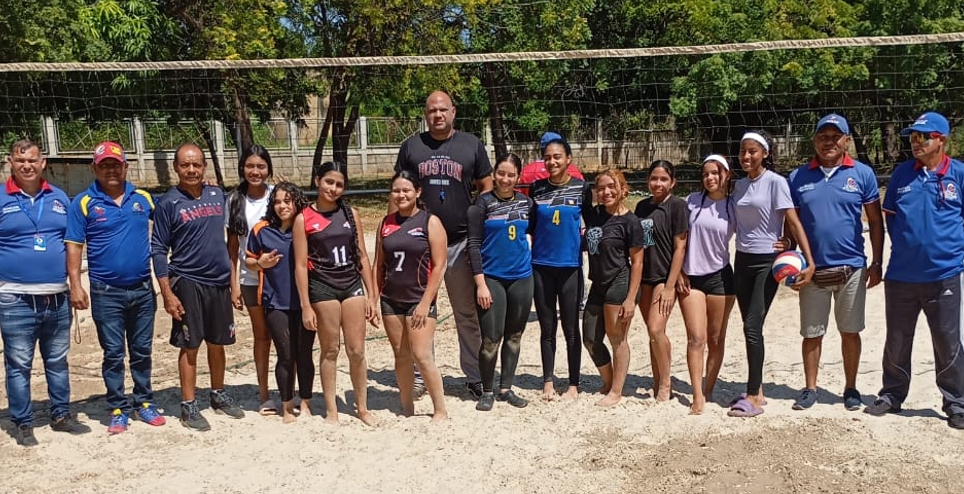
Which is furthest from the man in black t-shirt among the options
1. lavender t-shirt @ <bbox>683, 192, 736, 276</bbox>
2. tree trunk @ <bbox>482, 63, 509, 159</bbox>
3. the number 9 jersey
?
tree trunk @ <bbox>482, 63, 509, 159</bbox>

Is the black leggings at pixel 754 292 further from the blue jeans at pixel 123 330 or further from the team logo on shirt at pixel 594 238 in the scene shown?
the blue jeans at pixel 123 330

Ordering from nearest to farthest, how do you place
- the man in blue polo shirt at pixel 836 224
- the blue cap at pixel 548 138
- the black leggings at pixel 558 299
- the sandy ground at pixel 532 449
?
1. the sandy ground at pixel 532 449
2. the man in blue polo shirt at pixel 836 224
3. the black leggings at pixel 558 299
4. the blue cap at pixel 548 138

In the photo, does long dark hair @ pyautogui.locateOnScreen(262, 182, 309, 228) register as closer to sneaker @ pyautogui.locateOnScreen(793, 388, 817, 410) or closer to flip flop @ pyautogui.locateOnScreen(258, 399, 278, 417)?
flip flop @ pyautogui.locateOnScreen(258, 399, 278, 417)

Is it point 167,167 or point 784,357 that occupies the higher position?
point 167,167

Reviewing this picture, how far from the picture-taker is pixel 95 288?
4617 mm

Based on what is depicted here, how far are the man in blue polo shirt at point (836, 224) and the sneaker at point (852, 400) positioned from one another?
339mm

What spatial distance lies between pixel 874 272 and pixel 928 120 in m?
0.89

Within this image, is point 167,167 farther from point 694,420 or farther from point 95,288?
point 694,420

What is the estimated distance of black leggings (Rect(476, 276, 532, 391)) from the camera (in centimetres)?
493

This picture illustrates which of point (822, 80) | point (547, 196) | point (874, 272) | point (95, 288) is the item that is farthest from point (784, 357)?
point (822, 80)

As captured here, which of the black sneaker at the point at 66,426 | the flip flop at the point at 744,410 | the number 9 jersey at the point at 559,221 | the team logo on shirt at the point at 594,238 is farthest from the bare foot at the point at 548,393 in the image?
the black sneaker at the point at 66,426

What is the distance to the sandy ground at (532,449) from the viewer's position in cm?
404

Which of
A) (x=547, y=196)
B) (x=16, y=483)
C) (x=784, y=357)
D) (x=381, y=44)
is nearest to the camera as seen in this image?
(x=16, y=483)

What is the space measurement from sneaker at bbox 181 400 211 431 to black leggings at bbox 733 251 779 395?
10.3ft
